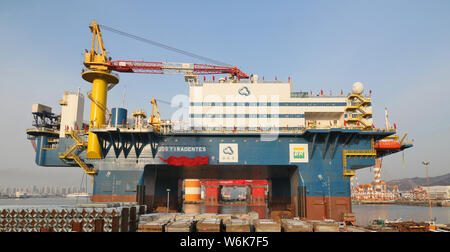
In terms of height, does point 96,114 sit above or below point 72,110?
below

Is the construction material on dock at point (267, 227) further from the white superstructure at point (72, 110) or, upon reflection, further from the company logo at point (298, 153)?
the white superstructure at point (72, 110)

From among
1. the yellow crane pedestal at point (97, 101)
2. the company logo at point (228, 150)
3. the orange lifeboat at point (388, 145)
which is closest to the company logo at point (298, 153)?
the company logo at point (228, 150)

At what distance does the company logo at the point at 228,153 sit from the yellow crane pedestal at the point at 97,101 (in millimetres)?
18032

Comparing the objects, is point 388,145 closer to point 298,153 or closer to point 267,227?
point 298,153

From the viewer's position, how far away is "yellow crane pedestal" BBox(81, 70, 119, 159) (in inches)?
1762

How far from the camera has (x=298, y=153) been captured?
44281 mm

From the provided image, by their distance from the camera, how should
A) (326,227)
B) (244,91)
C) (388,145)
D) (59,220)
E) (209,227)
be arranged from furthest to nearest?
(244,91) → (388,145) → (326,227) → (209,227) → (59,220)

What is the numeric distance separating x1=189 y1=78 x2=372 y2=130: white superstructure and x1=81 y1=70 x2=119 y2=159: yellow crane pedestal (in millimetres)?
13769

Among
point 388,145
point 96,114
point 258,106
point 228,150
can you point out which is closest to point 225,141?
point 228,150

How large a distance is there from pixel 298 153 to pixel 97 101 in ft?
104
